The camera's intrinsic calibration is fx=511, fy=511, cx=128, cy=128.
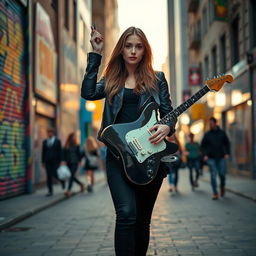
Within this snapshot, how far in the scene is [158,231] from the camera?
22.4 ft

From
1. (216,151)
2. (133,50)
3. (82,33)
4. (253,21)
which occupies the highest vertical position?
(82,33)

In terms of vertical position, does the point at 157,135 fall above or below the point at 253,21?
below

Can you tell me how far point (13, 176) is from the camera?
1255 cm

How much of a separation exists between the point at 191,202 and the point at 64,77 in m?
11.4

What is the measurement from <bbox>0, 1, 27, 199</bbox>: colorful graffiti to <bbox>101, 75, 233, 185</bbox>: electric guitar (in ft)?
27.1

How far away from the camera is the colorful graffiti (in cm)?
1153

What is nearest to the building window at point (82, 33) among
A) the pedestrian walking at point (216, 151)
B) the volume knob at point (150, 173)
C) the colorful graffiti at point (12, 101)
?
the colorful graffiti at point (12, 101)

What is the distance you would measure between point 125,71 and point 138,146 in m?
0.64

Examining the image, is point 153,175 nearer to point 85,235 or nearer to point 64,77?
point 85,235

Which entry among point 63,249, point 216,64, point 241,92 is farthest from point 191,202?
point 216,64

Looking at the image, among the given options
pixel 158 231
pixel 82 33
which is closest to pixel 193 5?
pixel 82 33

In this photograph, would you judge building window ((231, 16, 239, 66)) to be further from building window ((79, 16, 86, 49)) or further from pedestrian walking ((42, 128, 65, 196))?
pedestrian walking ((42, 128, 65, 196))

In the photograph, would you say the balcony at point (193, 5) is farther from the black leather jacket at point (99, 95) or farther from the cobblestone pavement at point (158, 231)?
the black leather jacket at point (99, 95)

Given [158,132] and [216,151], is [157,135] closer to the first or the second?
[158,132]
